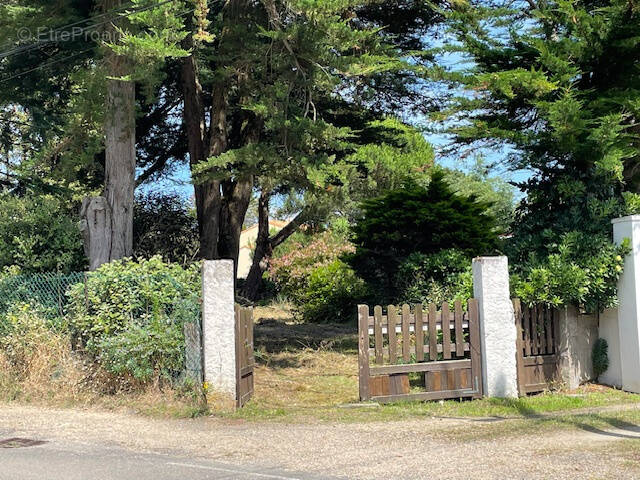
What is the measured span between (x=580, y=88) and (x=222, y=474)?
972 centimetres

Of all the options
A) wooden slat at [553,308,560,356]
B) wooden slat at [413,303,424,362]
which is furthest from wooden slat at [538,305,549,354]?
wooden slat at [413,303,424,362]

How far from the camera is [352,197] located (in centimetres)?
1995

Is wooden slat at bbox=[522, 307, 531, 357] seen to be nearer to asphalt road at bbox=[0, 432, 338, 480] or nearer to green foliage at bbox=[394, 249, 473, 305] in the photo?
green foliage at bbox=[394, 249, 473, 305]

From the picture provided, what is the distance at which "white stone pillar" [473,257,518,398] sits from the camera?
36.5 feet

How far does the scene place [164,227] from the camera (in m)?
20.2

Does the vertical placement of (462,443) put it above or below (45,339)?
below

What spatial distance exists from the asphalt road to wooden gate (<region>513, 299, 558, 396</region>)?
218 inches

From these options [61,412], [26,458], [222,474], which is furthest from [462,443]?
[61,412]

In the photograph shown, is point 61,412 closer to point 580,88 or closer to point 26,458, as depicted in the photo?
point 26,458

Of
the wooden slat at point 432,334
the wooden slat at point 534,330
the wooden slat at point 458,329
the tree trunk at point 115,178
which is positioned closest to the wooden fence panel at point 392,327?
the wooden slat at point 432,334

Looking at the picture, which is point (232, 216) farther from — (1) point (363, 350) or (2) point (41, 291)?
(1) point (363, 350)

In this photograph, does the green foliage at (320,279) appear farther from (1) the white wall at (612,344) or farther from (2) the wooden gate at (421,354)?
(2) the wooden gate at (421,354)

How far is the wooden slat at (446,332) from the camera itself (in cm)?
1108

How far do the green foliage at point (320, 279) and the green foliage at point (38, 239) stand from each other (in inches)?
301
